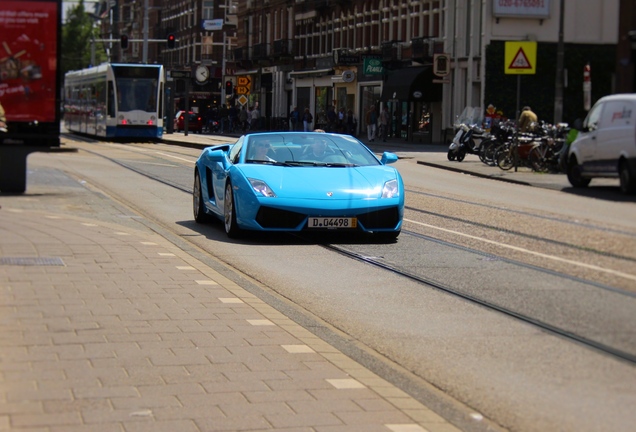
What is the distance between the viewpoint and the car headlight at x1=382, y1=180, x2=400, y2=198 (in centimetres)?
1332

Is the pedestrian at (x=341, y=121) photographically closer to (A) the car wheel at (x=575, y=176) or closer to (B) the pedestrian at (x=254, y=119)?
(B) the pedestrian at (x=254, y=119)

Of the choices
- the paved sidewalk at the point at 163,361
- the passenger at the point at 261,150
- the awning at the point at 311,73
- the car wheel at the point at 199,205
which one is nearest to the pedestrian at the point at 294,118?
the awning at the point at 311,73

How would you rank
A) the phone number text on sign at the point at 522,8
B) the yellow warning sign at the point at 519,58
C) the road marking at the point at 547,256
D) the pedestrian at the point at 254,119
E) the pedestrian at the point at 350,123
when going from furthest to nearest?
the pedestrian at the point at 254,119 < the pedestrian at the point at 350,123 < the phone number text on sign at the point at 522,8 < the yellow warning sign at the point at 519,58 < the road marking at the point at 547,256

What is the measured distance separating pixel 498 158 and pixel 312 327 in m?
24.3

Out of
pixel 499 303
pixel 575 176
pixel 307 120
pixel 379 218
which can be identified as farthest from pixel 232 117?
pixel 499 303

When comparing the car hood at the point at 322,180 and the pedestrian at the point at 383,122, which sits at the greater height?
the pedestrian at the point at 383,122

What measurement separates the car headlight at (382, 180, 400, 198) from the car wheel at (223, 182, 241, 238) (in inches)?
69.1

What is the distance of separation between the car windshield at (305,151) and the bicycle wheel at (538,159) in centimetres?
1554

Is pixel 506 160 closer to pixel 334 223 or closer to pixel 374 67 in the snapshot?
pixel 334 223

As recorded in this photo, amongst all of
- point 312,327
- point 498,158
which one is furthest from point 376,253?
point 498,158

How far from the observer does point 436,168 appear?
111 ft

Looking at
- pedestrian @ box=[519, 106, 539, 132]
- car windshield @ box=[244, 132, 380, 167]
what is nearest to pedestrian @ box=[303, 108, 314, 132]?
pedestrian @ box=[519, 106, 539, 132]

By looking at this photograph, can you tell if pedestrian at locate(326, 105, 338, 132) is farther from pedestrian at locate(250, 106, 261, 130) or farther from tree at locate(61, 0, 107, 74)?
tree at locate(61, 0, 107, 74)

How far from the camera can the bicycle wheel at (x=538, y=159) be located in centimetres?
2950
